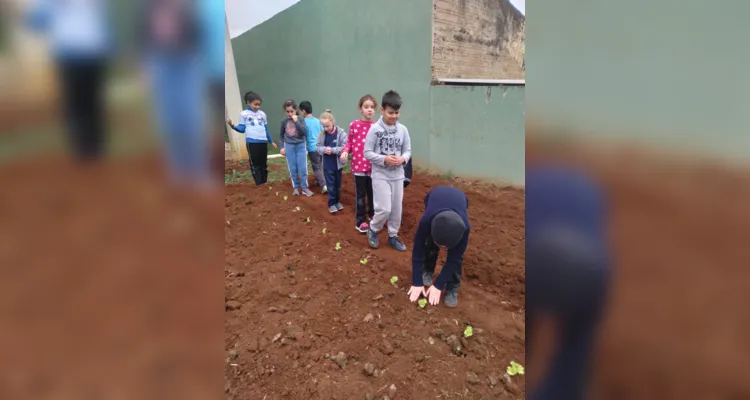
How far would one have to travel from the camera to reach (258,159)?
20.3 ft

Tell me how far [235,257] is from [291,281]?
36.6 inches

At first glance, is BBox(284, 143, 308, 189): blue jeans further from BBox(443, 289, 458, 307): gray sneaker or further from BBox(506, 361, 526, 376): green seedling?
BBox(506, 361, 526, 376): green seedling

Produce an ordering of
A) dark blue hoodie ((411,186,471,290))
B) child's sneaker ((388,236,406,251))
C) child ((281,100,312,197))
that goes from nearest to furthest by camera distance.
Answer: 1. dark blue hoodie ((411,186,471,290))
2. child's sneaker ((388,236,406,251))
3. child ((281,100,312,197))

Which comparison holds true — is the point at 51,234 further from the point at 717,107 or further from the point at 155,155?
the point at 717,107

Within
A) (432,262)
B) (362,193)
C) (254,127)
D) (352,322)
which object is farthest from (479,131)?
(352,322)

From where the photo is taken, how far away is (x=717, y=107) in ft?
1.58

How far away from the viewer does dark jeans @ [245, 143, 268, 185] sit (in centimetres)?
597

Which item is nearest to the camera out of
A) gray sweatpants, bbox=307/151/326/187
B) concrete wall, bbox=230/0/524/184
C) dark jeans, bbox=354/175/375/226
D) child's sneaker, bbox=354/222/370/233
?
dark jeans, bbox=354/175/375/226

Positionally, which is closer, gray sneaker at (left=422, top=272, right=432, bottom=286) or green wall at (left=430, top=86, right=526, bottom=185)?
gray sneaker at (left=422, top=272, right=432, bottom=286)

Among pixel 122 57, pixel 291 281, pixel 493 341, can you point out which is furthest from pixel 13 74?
pixel 291 281

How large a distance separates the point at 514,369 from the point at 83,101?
2.49 metres

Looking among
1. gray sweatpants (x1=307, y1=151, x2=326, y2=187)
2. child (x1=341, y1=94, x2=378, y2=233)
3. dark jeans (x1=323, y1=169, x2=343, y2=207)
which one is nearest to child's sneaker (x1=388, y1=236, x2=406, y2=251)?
child (x1=341, y1=94, x2=378, y2=233)

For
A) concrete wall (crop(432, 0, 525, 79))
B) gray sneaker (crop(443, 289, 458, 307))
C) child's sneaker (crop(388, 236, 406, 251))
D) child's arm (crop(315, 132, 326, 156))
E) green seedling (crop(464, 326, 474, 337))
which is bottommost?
green seedling (crop(464, 326, 474, 337))

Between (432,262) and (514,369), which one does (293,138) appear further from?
(514,369)
